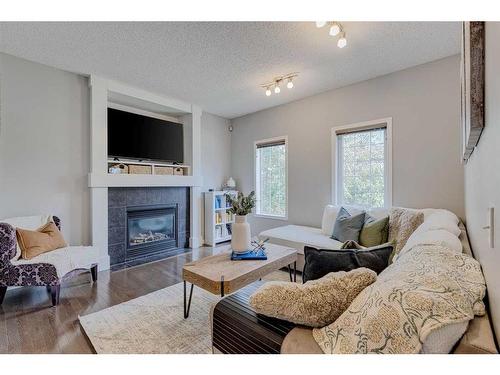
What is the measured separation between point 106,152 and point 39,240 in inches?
53.3

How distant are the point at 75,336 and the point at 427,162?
155 inches

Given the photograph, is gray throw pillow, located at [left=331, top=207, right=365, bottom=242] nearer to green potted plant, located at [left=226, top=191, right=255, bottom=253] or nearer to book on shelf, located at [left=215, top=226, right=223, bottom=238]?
green potted plant, located at [left=226, top=191, right=255, bottom=253]

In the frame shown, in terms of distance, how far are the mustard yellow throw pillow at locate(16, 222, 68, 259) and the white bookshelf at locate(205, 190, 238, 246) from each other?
233cm

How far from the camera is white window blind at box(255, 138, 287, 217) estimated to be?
452 cm

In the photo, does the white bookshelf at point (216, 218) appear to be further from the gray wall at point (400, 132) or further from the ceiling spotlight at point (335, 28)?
the ceiling spotlight at point (335, 28)

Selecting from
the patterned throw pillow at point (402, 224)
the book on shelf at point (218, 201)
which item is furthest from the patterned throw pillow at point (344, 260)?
the book on shelf at point (218, 201)

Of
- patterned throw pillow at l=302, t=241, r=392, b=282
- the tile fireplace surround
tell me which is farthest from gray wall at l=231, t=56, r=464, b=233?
patterned throw pillow at l=302, t=241, r=392, b=282

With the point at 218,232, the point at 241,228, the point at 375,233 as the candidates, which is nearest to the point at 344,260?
the point at 241,228

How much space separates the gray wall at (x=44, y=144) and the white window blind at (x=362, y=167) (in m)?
3.66

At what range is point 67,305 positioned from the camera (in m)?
2.37

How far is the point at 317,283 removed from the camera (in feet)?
3.49
